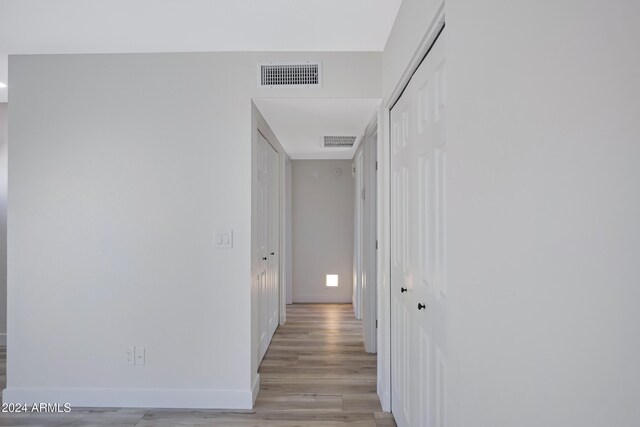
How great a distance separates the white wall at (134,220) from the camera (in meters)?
2.56

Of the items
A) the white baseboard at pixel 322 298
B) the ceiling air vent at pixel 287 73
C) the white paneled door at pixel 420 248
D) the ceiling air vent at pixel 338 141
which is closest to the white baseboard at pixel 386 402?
the white paneled door at pixel 420 248

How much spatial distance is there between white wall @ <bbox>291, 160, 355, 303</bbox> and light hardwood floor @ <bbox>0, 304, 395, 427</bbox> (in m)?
1.60

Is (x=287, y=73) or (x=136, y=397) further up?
(x=287, y=73)

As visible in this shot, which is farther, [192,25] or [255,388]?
[255,388]

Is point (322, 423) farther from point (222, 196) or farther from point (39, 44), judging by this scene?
point (39, 44)

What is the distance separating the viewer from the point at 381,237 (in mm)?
2605

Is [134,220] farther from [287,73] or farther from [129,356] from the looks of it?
[287,73]

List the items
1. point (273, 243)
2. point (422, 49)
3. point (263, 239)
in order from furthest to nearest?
point (273, 243)
point (263, 239)
point (422, 49)

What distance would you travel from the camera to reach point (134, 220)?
8.46 ft

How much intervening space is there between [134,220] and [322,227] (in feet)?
10.8

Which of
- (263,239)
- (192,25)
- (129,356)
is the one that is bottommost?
(129,356)

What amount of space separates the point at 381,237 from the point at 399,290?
1.51 ft

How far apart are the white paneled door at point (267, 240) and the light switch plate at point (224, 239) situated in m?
0.58

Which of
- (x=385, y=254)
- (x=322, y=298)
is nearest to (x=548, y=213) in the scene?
(x=385, y=254)
